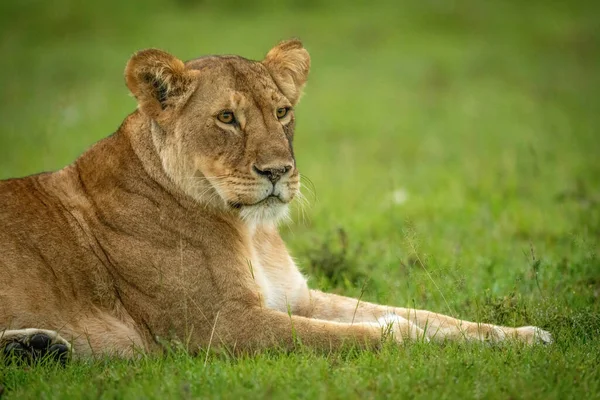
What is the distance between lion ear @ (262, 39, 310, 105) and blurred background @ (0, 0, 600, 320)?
105 cm

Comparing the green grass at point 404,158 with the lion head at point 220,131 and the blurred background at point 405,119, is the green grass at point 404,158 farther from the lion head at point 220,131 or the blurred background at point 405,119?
the lion head at point 220,131

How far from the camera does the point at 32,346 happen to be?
420 cm

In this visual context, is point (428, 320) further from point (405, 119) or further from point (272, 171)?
point (405, 119)

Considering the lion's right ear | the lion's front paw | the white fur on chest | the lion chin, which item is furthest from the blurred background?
the lion's right ear

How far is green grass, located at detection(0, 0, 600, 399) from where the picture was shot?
3.88 metres

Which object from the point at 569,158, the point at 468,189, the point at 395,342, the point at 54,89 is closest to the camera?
the point at 395,342

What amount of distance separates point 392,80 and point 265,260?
40.5ft

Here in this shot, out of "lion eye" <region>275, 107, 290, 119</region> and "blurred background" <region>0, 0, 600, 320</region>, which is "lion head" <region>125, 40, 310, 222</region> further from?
"blurred background" <region>0, 0, 600, 320</region>

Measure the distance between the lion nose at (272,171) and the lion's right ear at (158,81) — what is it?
572 mm

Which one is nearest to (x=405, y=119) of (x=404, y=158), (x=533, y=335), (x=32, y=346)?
(x=404, y=158)

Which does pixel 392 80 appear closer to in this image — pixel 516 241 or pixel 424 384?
pixel 516 241

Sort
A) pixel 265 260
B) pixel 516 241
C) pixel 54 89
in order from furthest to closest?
pixel 54 89, pixel 516 241, pixel 265 260

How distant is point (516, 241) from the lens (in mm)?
7168

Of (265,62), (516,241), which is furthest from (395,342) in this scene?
(516,241)
